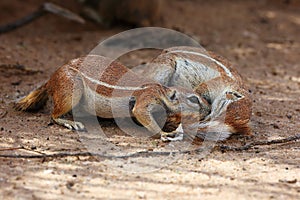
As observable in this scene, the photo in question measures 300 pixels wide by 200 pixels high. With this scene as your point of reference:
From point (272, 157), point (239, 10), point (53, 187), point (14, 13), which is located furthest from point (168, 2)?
point (53, 187)

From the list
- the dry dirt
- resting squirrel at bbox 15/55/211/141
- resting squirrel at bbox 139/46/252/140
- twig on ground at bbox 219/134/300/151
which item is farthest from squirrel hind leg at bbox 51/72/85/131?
twig on ground at bbox 219/134/300/151

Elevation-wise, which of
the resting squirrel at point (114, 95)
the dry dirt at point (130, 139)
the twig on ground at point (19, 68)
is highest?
the resting squirrel at point (114, 95)

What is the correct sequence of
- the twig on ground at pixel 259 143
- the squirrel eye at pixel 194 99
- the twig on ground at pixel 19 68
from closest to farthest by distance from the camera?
the twig on ground at pixel 259 143, the squirrel eye at pixel 194 99, the twig on ground at pixel 19 68

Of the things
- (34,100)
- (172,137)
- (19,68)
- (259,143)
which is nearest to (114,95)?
(172,137)

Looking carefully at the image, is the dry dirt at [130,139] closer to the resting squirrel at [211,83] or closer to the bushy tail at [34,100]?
the bushy tail at [34,100]

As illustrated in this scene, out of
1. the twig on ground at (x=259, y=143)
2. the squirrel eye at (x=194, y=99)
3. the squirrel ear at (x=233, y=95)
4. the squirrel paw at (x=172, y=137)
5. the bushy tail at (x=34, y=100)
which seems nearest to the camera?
the twig on ground at (x=259, y=143)

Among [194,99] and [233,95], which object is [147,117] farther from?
[233,95]

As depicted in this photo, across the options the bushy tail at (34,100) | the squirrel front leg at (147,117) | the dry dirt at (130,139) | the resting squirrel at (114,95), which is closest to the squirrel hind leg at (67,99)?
the resting squirrel at (114,95)
